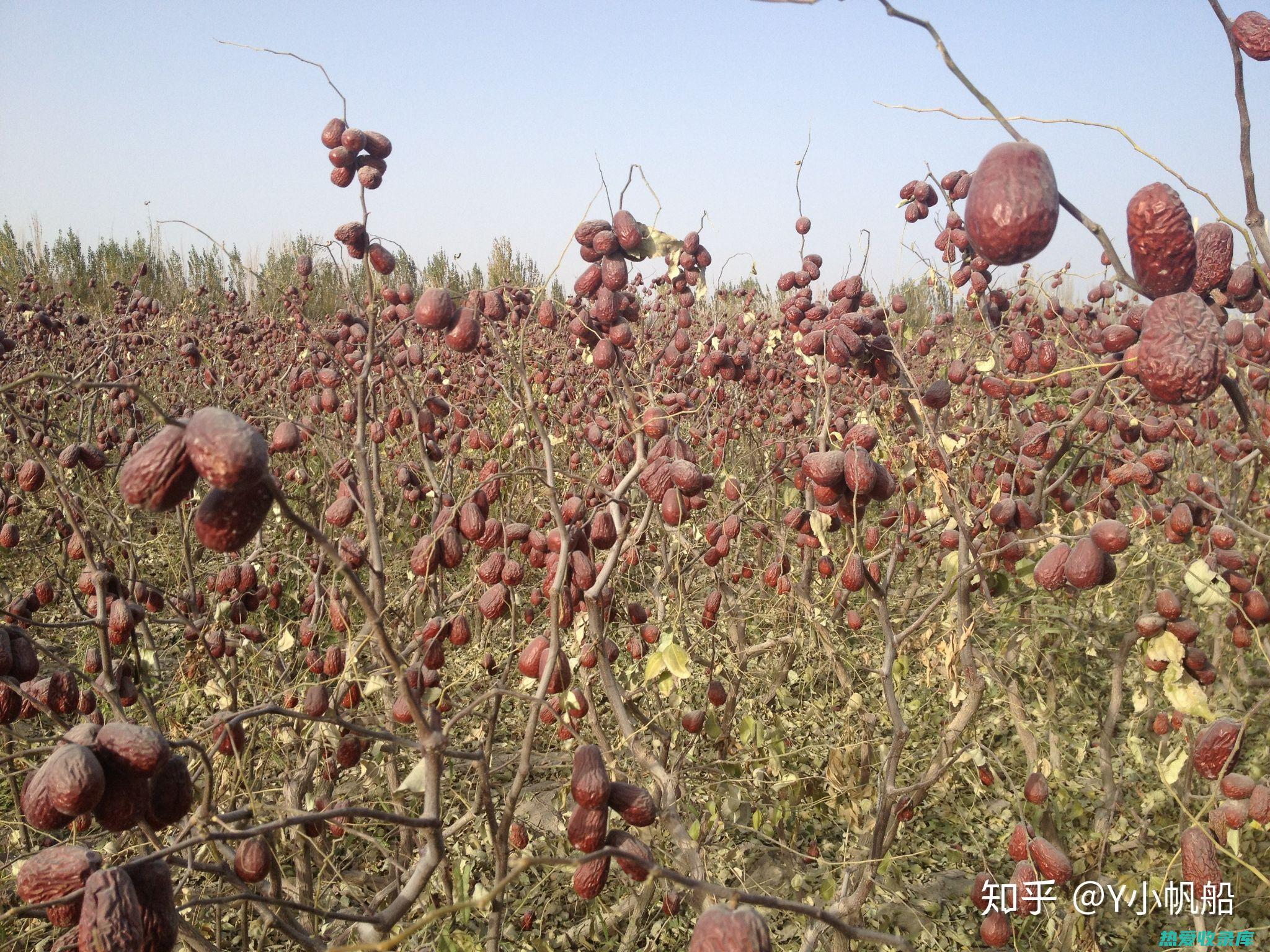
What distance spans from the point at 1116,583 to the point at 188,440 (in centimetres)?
414

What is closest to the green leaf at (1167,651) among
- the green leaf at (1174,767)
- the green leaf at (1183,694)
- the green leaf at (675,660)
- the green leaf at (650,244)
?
the green leaf at (1183,694)

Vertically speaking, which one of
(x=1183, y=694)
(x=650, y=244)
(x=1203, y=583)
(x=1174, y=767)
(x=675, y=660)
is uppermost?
(x=650, y=244)

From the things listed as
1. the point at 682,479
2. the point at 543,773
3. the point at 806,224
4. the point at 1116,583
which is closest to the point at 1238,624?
the point at 1116,583

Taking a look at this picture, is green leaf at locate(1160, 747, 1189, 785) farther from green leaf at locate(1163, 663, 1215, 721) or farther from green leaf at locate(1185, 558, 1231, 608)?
green leaf at locate(1185, 558, 1231, 608)

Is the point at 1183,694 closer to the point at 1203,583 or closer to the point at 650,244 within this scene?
the point at 1203,583

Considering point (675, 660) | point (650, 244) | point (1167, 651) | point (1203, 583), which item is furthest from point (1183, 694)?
point (650, 244)

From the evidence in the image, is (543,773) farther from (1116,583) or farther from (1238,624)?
(1116,583)

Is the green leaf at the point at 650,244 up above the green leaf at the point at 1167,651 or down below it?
above

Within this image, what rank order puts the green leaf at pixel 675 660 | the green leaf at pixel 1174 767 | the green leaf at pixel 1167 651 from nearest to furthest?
the green leaf at pixel 675 660, the green leaf at pixel 1167 651, the green leaf at pixel 1174 767

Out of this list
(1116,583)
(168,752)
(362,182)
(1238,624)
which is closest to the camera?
(168,752)

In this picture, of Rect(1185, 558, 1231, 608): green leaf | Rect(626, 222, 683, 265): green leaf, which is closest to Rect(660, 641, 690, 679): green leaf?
Rect(626, 222, 683, 265): green leaf

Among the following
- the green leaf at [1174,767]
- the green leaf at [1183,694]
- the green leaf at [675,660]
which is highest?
the green leaf at [675,660]

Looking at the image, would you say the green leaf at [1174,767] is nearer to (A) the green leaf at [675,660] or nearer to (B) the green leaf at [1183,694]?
(B) the green leaf at [1183,694]

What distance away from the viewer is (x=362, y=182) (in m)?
1.85
